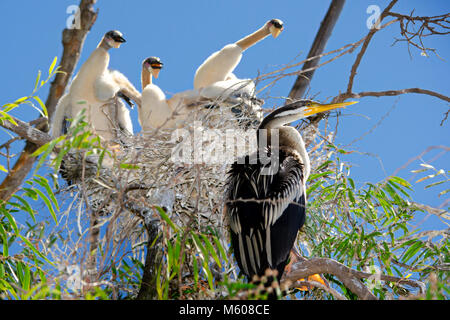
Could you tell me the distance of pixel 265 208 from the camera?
4.95 feet

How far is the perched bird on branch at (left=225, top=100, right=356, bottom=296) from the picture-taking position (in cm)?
149

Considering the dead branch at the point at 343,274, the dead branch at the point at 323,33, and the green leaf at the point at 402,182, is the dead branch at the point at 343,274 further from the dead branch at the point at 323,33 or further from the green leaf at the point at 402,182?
the dead branch at the point at 323,33

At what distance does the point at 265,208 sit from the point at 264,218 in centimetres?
3

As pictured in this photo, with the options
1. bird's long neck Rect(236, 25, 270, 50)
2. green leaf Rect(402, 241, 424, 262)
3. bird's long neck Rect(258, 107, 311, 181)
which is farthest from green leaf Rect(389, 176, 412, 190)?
bird's long neck Rect(236, 25, 270, 50)

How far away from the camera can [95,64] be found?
2496mm

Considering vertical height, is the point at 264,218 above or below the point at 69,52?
below

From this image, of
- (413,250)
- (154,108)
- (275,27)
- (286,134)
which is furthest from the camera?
(275,27)

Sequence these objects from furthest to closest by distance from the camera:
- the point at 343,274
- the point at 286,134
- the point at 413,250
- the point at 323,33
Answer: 1. the point at 323,33
2. the point at 286,134
3. the point at 413,250
4. the point at 343,274

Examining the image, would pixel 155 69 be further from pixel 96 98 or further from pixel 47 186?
pixel 47 186

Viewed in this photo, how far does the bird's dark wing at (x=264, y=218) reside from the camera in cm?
148

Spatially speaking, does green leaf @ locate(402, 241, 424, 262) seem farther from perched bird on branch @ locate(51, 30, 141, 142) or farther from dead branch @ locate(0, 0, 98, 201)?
dead branch @ locate(0, 0, 98, 201)

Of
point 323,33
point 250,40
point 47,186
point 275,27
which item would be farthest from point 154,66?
point 47,186
